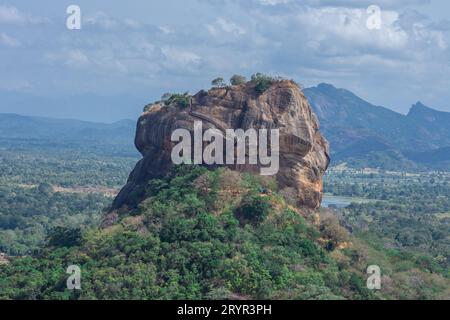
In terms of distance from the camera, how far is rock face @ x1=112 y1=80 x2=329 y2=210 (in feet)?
125

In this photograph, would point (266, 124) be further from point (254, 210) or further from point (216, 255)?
point (216, 255)

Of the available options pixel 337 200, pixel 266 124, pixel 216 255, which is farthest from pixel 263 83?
pixel 337 200

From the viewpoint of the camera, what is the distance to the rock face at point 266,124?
125 ft

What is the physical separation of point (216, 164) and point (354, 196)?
86901 millimetres

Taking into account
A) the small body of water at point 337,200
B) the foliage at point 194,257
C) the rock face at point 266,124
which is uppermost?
the rock face at point 266,124

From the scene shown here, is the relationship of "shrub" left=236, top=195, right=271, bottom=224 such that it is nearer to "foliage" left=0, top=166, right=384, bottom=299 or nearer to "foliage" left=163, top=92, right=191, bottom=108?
"foliage" left=0, top=166, right=384, bottom=299

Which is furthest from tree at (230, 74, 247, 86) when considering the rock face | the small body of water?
the small body of water

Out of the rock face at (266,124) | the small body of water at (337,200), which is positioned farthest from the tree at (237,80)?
the small body of water at (337,200)

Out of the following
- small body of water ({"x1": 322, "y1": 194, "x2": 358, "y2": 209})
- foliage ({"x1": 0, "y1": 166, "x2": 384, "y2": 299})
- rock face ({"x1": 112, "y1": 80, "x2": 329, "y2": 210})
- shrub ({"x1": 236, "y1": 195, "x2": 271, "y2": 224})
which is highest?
rock face ({"x1": 112, "y1": 80, "x2": 329, "y2": 210})

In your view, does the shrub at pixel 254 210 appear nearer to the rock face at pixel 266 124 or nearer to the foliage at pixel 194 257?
the foliage at pixel 194 257

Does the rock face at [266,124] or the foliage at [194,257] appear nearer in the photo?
the foliage at [194,257]

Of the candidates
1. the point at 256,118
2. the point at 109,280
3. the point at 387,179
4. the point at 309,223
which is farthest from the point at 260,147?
the point at 387,179

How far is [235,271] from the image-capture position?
1216 inches

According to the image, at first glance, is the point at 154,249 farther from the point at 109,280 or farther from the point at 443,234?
the point at 443,234
